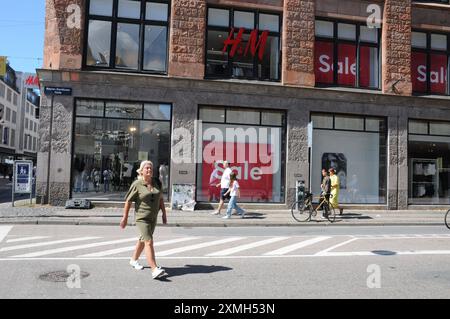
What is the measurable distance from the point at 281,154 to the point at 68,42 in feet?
31.6

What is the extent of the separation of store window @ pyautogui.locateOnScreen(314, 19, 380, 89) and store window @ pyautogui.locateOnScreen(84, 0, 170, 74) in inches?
268

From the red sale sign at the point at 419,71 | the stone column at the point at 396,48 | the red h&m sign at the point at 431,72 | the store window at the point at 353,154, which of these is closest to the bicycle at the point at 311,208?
the store window at the point at 353,154

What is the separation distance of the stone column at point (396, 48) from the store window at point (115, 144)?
995cm

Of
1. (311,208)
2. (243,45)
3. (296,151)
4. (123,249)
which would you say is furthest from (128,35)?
(123,249)

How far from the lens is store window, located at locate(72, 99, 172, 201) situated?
60.3 feet

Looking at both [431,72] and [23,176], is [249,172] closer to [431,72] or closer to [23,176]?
[23,176]

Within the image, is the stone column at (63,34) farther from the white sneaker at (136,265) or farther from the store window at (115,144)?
the white sneaker at (136,265)

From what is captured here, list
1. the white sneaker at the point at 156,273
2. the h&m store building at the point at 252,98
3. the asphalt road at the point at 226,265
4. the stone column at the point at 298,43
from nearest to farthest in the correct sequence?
1. the asphalt road at the point at 226,265
2. the white sneaker at the point at 156,273
3. the h&m store building at the point at 252,98
4. the stone column at the point at 298,43

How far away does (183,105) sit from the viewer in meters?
18.8

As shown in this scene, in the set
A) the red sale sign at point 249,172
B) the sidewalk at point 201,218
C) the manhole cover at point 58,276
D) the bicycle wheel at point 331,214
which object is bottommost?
the manhole cover at point 58,276

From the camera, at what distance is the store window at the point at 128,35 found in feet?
61.4

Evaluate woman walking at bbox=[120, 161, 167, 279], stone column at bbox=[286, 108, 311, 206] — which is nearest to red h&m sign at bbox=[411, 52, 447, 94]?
stone column at bbox=[286, 108, 311, 206]

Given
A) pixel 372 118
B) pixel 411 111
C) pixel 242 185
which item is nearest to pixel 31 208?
pixel 242 185

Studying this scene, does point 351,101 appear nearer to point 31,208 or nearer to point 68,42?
point 68,42
